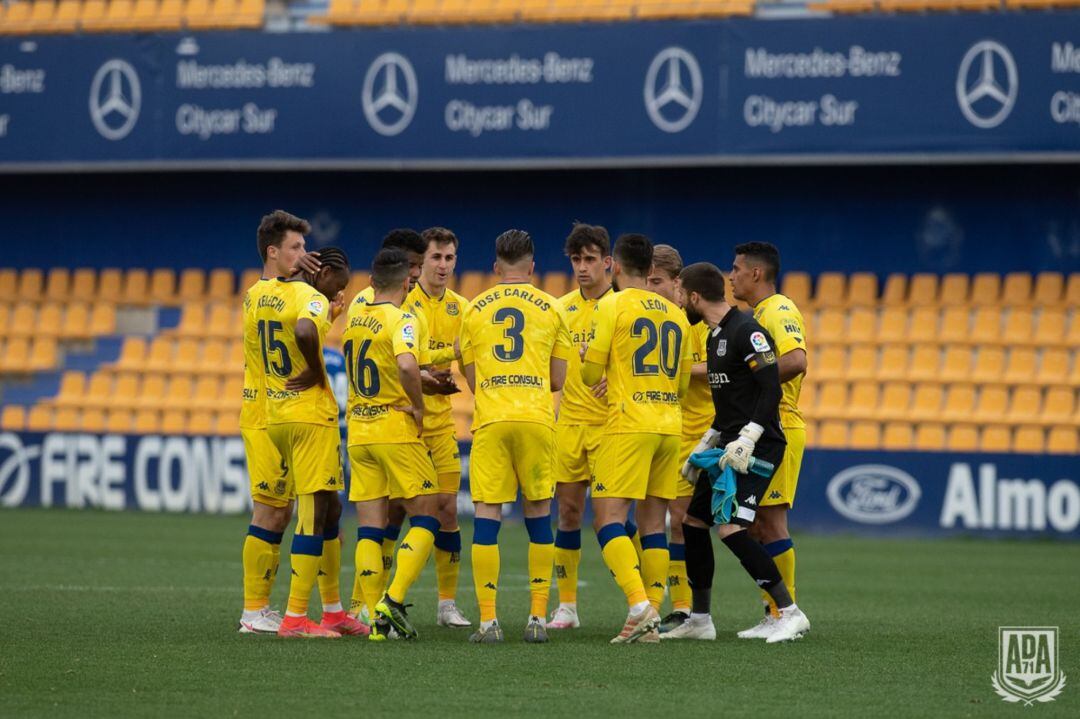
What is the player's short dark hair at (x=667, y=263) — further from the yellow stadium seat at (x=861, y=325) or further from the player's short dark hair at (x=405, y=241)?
the yellow stadium seat at (x=861, y=325)

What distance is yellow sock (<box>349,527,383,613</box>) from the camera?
378 inches

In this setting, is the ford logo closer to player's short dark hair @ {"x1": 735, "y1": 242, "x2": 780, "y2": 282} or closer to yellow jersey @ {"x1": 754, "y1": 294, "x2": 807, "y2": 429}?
yellow jersey @ {"x1": 754, "y1": 294, "x2": 807, "y2": 429}

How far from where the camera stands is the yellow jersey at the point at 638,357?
9508 millimetres

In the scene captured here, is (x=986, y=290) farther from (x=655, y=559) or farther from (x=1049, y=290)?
(x=655, y=559)

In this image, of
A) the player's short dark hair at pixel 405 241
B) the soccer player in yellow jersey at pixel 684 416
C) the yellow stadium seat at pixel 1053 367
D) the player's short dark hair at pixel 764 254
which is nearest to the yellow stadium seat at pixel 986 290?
the yellow stadium seat at pixel 1053 367

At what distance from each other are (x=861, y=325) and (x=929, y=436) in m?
2.31

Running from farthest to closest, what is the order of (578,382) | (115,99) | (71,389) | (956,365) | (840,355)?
(71,389) → (115,99) → (840,355) → (956,365) → (578,382)

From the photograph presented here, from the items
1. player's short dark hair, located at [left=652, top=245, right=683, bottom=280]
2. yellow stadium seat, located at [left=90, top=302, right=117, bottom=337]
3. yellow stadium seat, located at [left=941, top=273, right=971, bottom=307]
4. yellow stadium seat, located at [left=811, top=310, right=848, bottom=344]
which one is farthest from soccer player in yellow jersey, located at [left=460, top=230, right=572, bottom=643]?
yellow stadium seat, located at [left=90, top=302, right=117, bottom=337]

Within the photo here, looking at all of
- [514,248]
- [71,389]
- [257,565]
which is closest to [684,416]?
[514,248]

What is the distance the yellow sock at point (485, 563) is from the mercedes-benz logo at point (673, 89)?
11.6 meters

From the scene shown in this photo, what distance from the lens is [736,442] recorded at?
9.20m

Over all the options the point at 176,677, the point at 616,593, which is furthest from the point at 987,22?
the point at 176,677

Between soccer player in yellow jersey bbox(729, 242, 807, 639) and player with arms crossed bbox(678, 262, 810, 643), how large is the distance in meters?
0.31

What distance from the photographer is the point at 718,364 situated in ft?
31.3
